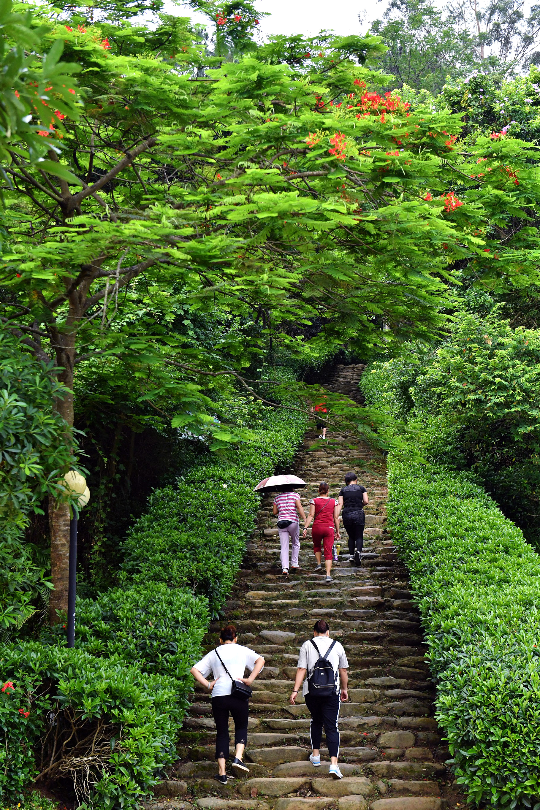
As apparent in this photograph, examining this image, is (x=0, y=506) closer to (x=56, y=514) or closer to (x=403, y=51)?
(x=56, y=514)

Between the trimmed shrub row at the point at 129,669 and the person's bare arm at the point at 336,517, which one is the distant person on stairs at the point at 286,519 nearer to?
the person's bare arm at the point at 336,517

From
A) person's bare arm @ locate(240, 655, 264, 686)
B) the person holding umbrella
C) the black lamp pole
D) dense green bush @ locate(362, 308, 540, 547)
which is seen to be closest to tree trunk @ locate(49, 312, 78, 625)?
the black lamp pole

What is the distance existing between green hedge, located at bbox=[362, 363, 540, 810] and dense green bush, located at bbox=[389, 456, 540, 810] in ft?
0.03

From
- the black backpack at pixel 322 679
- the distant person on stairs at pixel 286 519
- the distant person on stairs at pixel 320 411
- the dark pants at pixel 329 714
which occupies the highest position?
the distant person on stairs at pixel 320 411

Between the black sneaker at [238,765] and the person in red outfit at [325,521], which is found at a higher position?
the person in red outfit at [325,521]

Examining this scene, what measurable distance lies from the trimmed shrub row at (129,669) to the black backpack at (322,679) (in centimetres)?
134

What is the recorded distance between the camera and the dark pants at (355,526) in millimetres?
11734

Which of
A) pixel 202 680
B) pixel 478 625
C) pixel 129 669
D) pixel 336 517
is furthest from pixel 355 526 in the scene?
pixel 129 669

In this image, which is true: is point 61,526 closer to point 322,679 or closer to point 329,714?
point 322,679

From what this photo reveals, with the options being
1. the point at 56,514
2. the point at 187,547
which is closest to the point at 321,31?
the point at 56,514

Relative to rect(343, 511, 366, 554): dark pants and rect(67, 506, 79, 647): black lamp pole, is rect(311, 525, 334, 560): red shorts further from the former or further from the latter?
rect(67, 506, 79, 647): black lamp pole

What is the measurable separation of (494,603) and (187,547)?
14.0 ft

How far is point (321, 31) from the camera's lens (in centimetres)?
810

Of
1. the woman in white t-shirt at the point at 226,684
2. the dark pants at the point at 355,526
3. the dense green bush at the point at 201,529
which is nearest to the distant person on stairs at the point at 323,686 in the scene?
the woman in white t-shirt at the point at 226,684
